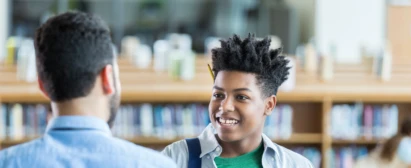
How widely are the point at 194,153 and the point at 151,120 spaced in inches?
156

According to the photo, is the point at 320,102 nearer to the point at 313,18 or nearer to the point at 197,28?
the point at 313,18

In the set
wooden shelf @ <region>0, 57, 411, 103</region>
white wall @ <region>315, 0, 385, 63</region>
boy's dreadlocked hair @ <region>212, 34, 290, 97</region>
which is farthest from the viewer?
white wall @ <region>315, 0, 385, 63</region>

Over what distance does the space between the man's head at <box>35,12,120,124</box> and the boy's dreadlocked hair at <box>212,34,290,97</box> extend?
681 millimetres

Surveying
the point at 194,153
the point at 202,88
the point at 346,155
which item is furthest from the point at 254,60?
the point at 346,155

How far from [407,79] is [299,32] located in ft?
19.1

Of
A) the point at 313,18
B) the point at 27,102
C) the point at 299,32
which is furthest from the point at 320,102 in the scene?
the point at 299,32

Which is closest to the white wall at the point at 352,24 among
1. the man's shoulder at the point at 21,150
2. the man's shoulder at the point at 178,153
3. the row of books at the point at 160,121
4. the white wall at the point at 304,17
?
the white wall at the point at 304,17

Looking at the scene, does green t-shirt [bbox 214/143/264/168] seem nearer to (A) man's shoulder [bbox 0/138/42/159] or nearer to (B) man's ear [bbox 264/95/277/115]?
(B) man's ear [bbox 264/95/277/115]

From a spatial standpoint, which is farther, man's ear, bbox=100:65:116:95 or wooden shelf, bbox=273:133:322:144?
wooden shelf, bbox=273:133:322:144

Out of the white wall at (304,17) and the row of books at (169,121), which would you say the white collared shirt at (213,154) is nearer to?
the row of books at (169,121)

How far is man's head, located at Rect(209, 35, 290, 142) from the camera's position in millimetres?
2041

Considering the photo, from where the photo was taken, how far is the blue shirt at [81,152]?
1.37 metres

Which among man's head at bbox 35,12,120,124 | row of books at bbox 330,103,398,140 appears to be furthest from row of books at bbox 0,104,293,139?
man's head at bbox 35,12,120,124

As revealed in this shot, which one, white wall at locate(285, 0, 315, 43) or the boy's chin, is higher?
white wall at locate(285, 0, 315, 43)
